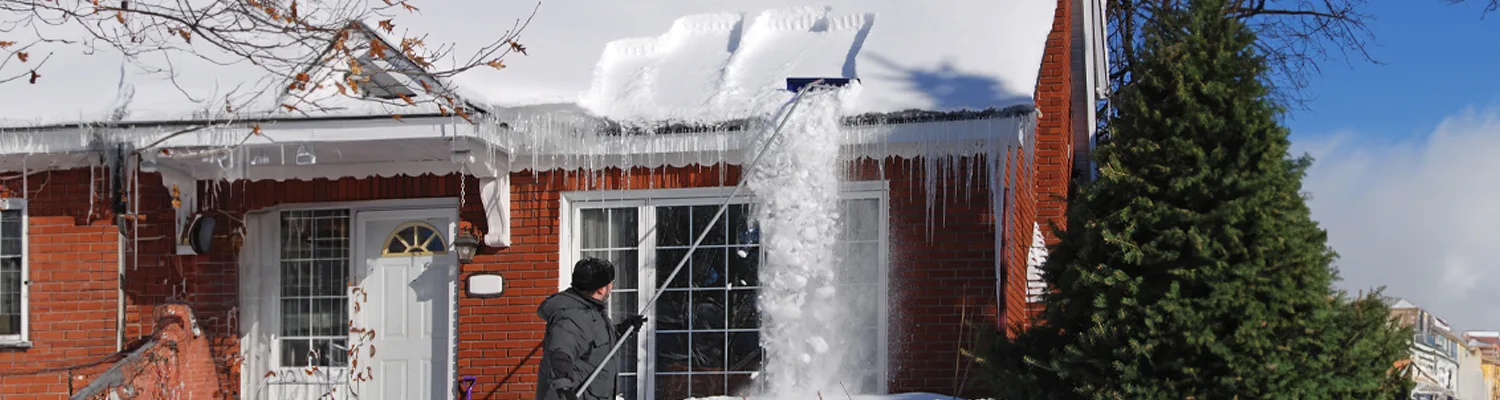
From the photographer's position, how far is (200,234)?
9922 mm

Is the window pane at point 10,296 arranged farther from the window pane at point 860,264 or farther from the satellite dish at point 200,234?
the window pane at point 860,264

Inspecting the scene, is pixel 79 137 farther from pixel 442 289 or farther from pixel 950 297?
pixel 950 297

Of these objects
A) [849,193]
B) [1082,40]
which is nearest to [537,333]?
[849,193]

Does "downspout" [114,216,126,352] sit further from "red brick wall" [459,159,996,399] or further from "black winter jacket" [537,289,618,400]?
"black winter jacket" [537,289,618,400]

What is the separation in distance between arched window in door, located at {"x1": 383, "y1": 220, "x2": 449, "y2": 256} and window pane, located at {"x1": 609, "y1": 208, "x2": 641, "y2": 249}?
4.05ft

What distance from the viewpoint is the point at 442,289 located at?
32.9 feet

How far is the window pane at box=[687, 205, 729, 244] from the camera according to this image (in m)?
9.44

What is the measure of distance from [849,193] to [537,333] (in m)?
2.27

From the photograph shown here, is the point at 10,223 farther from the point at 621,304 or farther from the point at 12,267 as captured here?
the point at 621,304

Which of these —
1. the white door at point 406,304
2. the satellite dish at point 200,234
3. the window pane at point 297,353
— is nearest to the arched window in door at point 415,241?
the white door at point 406,304

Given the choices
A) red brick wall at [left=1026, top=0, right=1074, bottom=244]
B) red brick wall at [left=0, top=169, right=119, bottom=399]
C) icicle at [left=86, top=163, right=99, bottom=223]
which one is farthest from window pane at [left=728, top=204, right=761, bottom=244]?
icicle at [left=86, top=163, right=99, bottom=223]

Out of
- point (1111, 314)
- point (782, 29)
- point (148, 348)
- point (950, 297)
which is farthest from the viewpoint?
point (782, 29)

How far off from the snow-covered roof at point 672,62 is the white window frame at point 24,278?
83cm

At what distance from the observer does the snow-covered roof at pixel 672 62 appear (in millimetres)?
8992
